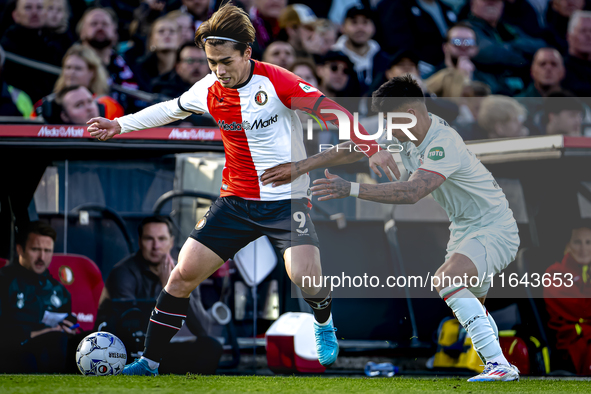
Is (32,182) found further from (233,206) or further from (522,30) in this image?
(522,30)

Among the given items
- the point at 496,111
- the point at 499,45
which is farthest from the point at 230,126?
the point at 499,45

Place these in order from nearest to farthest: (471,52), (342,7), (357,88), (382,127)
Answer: (382,127) < (357,88) < (471,52) < (342,7)

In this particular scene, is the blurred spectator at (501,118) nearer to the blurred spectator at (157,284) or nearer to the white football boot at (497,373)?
the white football boot at (497,373)

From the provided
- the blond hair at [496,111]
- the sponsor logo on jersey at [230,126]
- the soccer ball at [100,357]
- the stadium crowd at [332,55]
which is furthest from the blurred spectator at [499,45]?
the soccer ball at [100,357]

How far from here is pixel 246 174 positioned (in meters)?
4.91

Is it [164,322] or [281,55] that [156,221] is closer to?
[164,322]

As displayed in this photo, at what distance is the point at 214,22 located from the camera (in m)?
4.74

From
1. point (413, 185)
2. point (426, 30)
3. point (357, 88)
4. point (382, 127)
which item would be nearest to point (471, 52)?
point (426, 30)

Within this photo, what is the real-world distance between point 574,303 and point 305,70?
3519mm

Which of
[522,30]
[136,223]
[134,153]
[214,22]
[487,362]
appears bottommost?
[487,362]

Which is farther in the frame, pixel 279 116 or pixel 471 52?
pixel 471 52

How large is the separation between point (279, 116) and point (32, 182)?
2363 mm

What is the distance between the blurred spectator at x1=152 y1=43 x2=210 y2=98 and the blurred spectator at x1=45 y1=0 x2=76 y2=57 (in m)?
1.30

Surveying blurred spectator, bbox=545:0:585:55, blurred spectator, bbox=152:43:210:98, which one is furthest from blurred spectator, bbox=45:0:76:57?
blurred spectator, bbox=545:0:585:55
